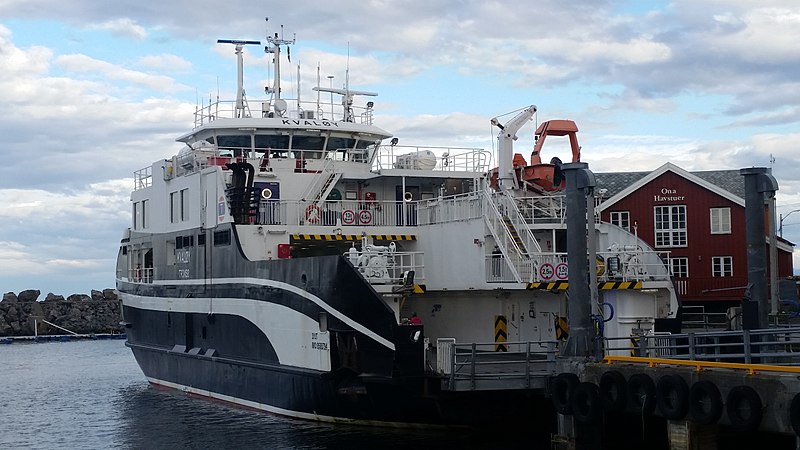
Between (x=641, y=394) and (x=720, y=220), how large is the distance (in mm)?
22894

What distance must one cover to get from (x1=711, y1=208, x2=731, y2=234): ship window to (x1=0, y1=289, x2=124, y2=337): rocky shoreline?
44015 mm

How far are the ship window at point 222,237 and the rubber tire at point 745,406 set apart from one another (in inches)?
516

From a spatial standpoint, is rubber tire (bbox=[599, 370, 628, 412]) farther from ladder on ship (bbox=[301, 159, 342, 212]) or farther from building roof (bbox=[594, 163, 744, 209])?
building roof (bbox=[594, 163, 744, 209])

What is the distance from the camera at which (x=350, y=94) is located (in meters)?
29.1

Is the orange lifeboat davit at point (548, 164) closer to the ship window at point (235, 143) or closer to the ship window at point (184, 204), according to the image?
the ship window at point (235, 143)

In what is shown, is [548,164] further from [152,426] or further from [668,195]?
[668,195]

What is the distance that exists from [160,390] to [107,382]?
6.67m

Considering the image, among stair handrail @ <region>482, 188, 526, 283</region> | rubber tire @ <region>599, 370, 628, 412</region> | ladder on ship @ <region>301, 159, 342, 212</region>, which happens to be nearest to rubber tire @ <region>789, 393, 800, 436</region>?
rubber tire @ <region>599, 370, 628, 412</region>

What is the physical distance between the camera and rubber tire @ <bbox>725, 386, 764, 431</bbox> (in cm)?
1362

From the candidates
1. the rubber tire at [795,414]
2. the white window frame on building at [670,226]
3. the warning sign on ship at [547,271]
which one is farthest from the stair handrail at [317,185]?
the white window frame on building at [670,226]

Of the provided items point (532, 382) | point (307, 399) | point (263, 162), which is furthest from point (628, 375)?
point (263, 162)

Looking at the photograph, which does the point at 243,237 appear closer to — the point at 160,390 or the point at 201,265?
the point at 201,265

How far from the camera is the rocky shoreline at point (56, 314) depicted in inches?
2781

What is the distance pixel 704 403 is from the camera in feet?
47.6
